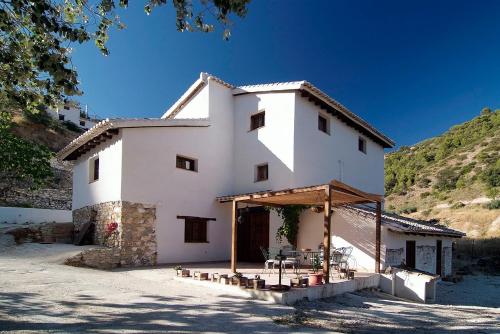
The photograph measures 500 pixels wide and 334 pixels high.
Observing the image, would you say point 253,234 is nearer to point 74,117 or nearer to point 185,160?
point 185,160

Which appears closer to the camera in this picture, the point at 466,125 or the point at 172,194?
the point at 172,194

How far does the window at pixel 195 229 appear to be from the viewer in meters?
15.1

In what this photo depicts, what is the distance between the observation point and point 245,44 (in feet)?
59.1

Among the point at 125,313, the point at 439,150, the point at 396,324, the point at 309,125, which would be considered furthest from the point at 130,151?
the point at 439,150

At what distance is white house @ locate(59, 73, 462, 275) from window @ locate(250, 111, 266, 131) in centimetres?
4

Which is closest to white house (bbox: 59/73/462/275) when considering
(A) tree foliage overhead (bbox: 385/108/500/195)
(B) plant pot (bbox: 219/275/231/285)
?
(B) plant pot (bbox: 219/275/231/285)

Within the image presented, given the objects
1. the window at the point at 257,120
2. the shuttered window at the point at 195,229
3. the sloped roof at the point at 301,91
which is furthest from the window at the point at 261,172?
the sloped roof at the point at 301,91

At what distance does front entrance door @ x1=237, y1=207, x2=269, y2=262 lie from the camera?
51.1 feet

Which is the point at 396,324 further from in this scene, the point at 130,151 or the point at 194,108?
the point at 194,108

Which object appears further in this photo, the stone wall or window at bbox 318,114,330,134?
window at bbox 318,114,330,134

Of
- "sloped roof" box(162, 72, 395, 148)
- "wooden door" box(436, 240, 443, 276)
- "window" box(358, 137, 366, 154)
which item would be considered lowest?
"wooden door" box(436, 240, 443, 276)

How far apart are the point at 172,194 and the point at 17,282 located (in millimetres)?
6450

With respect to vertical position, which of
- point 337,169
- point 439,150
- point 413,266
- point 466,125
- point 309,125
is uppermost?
point 466,125

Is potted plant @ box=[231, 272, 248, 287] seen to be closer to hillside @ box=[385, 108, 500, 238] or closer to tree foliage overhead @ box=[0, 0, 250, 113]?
tree foliage overhead @ box=[0, 0, 250, 113]
